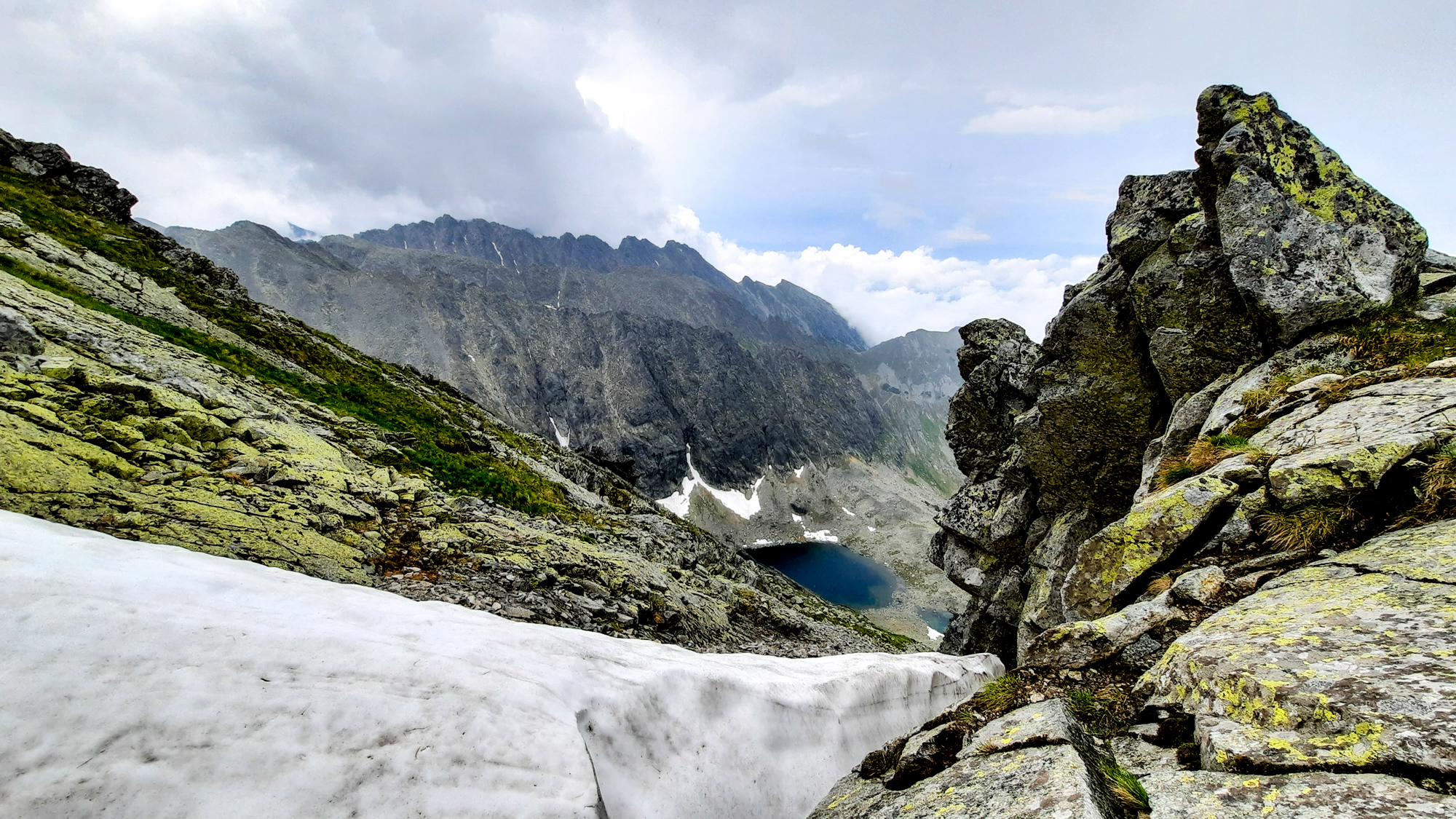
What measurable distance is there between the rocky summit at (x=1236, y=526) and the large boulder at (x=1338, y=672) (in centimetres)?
3

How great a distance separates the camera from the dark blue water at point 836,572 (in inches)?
5512

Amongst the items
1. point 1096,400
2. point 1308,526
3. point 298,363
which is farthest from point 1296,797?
point 298,363

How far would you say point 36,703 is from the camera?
15.4ft

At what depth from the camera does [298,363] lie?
135ft

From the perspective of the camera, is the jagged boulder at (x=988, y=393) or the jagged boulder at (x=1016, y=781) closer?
the jagged boulder at (x=1016, y=781)

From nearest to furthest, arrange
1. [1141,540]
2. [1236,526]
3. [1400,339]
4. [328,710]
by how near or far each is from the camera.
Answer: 1. [328,710]
2. [1236,526]
3. [1141,540]
4. [1400,339]

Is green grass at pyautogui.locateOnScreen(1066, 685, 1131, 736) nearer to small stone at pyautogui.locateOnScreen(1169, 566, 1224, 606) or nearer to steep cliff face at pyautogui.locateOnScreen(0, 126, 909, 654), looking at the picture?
small stone at pyautogui.locateOnScreen(1169, 566, 1224, 606)

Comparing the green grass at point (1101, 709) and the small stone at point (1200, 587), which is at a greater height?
the small stone at point (1200, 587)

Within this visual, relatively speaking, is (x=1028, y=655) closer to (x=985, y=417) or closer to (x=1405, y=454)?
(x=1405, y=454)

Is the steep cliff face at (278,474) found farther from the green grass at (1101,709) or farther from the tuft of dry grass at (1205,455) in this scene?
the tuft of dry grass at (1205,455)

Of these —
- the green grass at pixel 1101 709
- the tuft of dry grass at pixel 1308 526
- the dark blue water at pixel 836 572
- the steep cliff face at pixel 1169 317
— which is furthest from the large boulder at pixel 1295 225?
the dark blue water at pixel 836 572

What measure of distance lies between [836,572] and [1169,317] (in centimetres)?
14918

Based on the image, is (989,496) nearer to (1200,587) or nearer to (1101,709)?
(1200,587)

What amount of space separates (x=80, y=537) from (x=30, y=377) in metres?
10.6
